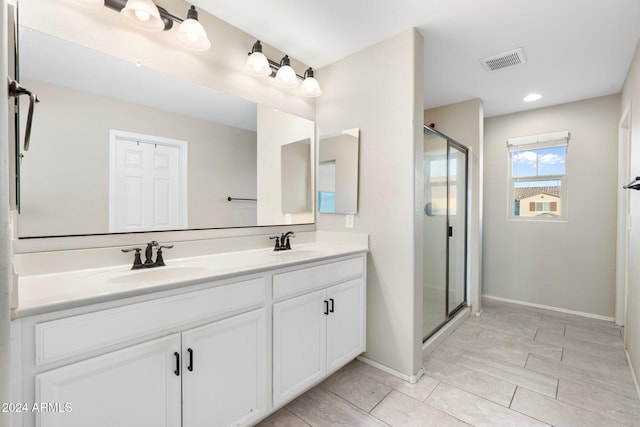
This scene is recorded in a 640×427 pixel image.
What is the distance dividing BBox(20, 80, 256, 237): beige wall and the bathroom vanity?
10.6 inches

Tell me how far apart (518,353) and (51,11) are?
3676 millimetres

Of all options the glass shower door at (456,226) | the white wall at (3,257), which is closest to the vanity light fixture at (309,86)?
the glass shower door at (456,226)

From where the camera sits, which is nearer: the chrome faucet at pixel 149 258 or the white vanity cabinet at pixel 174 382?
the white vanity cabinet at pixel 174 382

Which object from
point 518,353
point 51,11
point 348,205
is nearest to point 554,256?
point 518,353

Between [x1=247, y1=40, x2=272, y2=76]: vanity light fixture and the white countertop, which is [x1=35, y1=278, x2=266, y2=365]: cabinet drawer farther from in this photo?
[x1=247, y1=40, x2=272, y2=76]: vanity light fixture

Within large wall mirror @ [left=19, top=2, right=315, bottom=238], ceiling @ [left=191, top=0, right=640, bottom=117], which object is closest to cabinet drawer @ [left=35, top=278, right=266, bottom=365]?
large wall mirror @ [left=19, top=2, right=315, bottom=238]

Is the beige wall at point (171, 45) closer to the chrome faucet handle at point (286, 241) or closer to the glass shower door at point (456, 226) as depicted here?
the chrome faucet handle at point (286, 241)

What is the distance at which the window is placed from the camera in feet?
11.0

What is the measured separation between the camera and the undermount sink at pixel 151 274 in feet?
4.15

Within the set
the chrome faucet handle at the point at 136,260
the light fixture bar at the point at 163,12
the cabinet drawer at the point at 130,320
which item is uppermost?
the light fixture bar at the point at 163,12

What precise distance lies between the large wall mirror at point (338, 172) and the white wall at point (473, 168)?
1.71 metres

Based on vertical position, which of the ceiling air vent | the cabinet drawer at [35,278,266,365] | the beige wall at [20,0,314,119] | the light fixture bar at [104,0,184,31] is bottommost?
the cabinet drawer at [35,278,266,365]

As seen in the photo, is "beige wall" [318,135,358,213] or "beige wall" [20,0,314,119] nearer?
"beige wall" [20,0,314,119]

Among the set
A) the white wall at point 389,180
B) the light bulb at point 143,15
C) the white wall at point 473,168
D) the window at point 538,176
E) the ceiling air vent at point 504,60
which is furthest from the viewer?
the window at point 538,176
